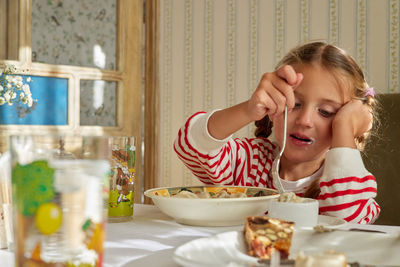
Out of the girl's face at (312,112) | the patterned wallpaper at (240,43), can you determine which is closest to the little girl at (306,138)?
the girl's face at (312,112)

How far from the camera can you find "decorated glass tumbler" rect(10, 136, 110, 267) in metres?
0.32

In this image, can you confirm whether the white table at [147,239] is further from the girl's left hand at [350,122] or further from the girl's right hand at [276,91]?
the girl's left hand at [350,122]

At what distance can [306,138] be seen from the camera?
1182 mm

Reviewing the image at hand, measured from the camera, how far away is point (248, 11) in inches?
95.3

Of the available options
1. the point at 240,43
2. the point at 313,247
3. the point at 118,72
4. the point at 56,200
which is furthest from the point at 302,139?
the point at 118,72

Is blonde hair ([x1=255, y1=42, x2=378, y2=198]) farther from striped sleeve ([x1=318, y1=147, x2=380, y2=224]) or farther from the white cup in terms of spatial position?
the white cup

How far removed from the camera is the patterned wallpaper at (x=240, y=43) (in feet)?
6.38

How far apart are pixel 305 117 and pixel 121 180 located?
0.58m

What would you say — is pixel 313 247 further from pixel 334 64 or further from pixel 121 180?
pixel 334 64

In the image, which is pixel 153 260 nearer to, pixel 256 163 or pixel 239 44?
pixel 256 163

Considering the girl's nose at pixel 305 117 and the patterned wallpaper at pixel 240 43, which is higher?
the patterned wallpaper at pixel 240 43

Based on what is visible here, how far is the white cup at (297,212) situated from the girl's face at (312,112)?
0.55 m

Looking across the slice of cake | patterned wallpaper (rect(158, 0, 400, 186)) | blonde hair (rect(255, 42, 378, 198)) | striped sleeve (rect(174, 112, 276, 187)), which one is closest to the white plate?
the slice of cake

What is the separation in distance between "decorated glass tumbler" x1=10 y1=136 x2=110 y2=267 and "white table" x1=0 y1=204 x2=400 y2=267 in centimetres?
13
